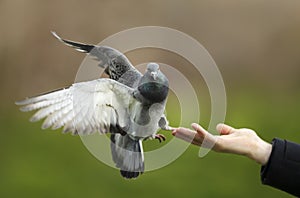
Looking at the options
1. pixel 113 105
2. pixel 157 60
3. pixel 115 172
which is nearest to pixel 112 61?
pixel 113 105

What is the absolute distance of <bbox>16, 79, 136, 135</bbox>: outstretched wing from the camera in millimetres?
1684

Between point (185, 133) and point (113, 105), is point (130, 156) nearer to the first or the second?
point (113, 105)

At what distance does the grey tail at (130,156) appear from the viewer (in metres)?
1.82

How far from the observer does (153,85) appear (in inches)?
64.7

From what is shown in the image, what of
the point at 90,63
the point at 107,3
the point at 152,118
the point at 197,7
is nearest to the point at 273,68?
the point at 197,7

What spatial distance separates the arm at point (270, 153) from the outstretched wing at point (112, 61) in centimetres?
35

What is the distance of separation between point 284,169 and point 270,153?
4 cm

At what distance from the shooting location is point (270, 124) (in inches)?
151

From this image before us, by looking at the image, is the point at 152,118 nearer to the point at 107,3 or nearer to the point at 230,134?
the point at 230,134

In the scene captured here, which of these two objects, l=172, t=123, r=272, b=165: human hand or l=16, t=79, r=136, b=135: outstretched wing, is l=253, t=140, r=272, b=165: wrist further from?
l=16, t=79, r=136, b=135: outstretched wing

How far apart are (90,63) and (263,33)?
8.13ft

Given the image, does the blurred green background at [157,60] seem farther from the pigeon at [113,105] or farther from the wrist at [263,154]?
the wrist at [263,154]

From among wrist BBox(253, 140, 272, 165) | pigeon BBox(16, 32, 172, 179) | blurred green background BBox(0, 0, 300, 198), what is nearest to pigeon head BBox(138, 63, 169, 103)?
pigeon BBox(16, 32, 172, 179)

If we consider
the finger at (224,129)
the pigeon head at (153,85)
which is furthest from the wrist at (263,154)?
the pigeon head at (153,85)
